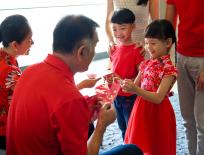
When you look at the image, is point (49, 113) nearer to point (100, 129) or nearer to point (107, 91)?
point (100, 129)

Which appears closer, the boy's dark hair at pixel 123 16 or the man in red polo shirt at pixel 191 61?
the man in red polo shirt at pixel 191 61

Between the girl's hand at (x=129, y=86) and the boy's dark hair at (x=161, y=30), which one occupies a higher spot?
the boy's dark hair at (x=161, y=30)

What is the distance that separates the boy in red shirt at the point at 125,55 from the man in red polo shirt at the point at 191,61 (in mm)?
239

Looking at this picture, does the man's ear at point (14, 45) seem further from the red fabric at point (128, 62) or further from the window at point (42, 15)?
the window at point (42, 15)

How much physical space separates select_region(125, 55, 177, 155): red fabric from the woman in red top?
618 mm

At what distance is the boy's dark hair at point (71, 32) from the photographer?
1.02 m

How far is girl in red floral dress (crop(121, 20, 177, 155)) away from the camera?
1.56m

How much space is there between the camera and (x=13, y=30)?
1527mm

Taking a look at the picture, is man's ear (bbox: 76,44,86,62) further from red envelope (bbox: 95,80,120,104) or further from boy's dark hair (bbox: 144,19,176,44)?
boy's dark hair (bbox: 144,19,176,44)

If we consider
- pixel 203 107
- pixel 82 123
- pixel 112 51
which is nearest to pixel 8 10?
pixel 112 51

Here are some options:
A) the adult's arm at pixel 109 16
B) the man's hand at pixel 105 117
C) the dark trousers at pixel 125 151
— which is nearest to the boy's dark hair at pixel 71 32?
the man's hand at pixel 105 117

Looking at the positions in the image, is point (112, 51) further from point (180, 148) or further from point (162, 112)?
point (180, 148)

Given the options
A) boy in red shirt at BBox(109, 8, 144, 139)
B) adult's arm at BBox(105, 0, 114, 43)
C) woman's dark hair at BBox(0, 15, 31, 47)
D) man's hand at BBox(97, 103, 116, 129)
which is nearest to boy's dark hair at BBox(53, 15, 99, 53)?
man's hand at BBox(97, 103, 116, 129)

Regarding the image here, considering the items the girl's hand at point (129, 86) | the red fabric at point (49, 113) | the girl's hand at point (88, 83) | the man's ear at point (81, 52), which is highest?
the man's ear at point (81, 52)
